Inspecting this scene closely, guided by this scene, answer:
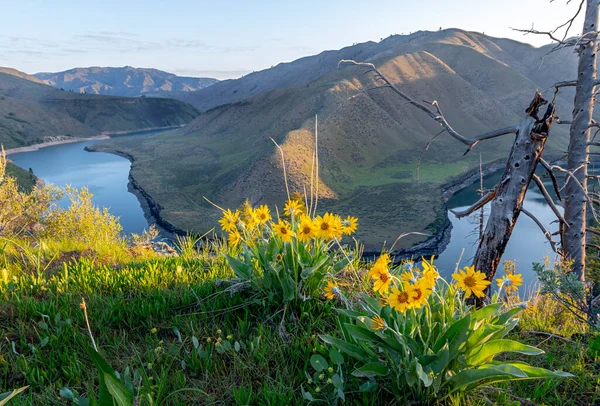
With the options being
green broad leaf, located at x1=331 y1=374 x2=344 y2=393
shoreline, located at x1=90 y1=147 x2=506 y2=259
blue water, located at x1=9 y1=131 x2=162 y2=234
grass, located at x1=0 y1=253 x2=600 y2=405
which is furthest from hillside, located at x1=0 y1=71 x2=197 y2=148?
green broad leaf, located at x1=331 y1=374 x2=344 y2=393

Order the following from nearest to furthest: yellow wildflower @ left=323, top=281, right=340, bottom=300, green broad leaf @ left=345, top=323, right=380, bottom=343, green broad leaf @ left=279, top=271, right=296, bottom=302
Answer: green broad leaf @ left=345, top=323, right=380, bottom=343 < yellow wildflower @ left=323, top=281, right=340, bottom=300 < green broad leaf @ left=279, top=271, right=296, bottom=302

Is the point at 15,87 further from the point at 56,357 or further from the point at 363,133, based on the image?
the point at 56,357

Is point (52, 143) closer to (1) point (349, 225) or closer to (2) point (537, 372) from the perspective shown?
(1) point (349, 225)

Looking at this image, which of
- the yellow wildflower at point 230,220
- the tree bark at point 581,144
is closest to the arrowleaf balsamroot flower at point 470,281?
the yellow wildflower at point 230,220

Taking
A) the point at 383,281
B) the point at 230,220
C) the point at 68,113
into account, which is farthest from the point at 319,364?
the point at 68,113

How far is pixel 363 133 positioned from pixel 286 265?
69.7 metres

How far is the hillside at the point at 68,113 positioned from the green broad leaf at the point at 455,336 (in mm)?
112874

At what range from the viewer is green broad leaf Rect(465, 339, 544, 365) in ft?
6.00

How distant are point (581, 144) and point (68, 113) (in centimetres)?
15582

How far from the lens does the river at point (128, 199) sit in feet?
116

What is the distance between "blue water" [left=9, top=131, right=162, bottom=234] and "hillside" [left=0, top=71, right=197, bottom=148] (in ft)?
26.8

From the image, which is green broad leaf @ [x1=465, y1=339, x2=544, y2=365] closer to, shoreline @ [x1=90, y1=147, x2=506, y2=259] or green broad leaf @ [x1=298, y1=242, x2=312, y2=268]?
green broad leaf @ [x1=298, y1=242, x2=312, y2=268]

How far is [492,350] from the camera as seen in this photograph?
72.6 inches

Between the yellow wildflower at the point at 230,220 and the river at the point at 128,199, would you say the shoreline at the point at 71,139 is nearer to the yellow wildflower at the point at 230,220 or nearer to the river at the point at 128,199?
the river at the point at 128,199
